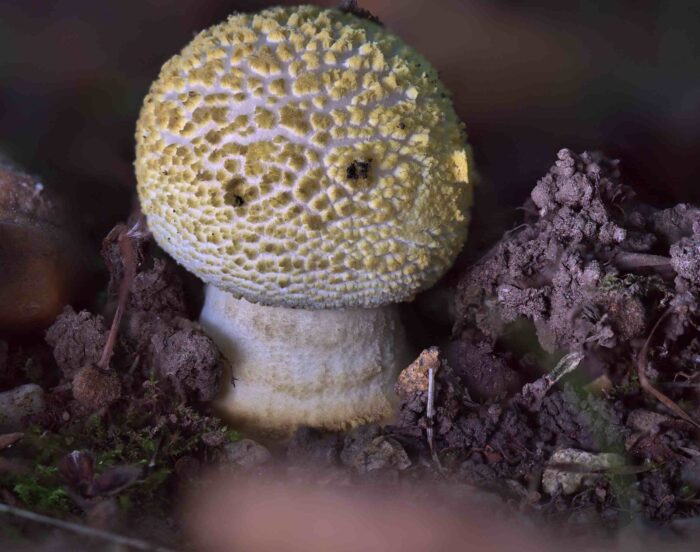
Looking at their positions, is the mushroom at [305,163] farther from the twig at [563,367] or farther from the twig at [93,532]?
the twig at [93,532]

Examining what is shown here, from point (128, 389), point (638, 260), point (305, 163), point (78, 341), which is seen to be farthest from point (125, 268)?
point (638, 260)

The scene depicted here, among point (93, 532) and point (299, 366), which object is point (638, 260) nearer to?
point (299, 366)

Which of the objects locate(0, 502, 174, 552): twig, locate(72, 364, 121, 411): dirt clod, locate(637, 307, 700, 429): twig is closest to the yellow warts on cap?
locate(72, 364, 121, 411): dirt clod

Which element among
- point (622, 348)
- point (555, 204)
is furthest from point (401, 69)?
point (622, 348)

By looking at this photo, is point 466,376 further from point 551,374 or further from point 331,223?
point 331,223

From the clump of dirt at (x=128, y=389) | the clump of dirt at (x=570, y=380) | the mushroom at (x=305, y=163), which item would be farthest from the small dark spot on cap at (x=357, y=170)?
the clump of dirt at (x=128, y=389)
